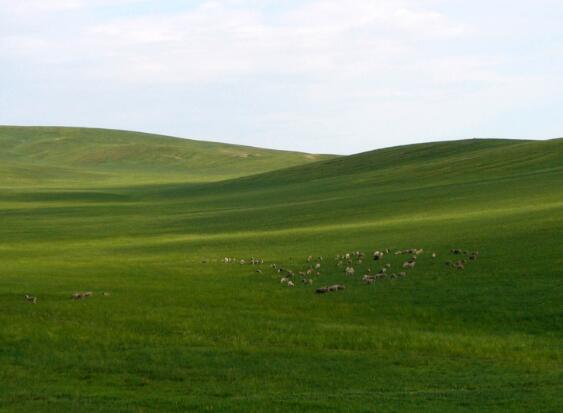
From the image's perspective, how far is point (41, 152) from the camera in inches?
7141

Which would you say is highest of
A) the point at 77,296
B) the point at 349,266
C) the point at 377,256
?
the point at 377,256

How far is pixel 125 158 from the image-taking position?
174 m

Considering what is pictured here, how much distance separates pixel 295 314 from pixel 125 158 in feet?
500

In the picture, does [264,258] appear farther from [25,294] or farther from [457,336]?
[457,336]

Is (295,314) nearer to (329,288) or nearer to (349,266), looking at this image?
(329,288)

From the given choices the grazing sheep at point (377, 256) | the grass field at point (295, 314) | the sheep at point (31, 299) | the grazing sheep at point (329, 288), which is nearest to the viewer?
the grass field at point (295, 314)

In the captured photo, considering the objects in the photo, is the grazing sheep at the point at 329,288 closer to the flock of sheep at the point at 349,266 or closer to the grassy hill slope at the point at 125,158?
the flock of sheep at the point at 349,266

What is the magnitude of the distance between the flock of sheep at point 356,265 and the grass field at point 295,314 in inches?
10.3

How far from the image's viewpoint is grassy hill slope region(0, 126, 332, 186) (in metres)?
145

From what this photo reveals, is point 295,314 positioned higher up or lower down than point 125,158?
lower down

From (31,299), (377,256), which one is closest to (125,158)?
(377,256)

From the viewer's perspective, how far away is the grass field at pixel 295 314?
16.8 m

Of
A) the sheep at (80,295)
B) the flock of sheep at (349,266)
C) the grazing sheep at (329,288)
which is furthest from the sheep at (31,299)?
the grazing sheep at (329,288)

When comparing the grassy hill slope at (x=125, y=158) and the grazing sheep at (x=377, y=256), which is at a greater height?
the grassy hill slope at (x=125, y=158)
